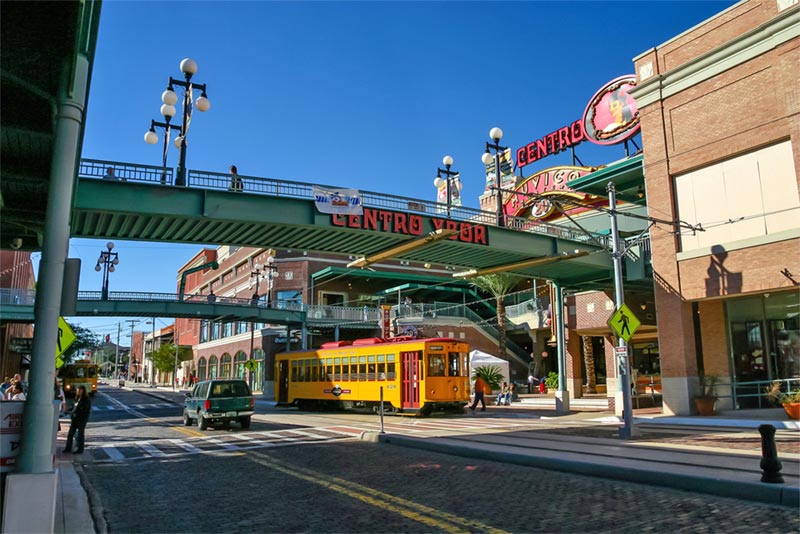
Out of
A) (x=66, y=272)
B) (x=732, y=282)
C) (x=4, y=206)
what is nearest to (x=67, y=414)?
(x=4, y=206)

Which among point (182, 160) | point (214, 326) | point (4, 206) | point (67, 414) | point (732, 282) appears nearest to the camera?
point (4, 206)

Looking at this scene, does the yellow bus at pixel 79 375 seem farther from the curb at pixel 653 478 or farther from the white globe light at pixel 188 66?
the curb at pixel 653 478

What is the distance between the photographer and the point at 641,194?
94.7 ft

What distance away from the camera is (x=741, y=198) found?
66.6ft

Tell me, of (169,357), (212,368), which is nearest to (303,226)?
(212,368)

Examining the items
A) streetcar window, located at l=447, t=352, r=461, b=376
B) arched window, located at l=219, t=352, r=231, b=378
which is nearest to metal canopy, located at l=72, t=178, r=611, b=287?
streetcar window, located at l=447, t=352, r=461, b=376

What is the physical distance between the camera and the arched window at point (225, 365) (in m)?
62.3

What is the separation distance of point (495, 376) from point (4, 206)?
1136 inches

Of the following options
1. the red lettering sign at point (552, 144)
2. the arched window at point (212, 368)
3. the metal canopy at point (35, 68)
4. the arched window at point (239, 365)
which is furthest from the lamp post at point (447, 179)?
the arched window at point (212, 368)

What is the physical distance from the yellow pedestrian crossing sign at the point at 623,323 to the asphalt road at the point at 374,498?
232 inches

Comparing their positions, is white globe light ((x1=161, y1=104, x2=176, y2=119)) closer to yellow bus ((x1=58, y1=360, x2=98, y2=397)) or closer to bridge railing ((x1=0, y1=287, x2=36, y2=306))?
bridge railing ((x1=0, y1=287, x2=36, y2=306))

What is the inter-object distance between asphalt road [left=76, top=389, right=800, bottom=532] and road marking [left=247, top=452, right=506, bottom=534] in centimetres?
2

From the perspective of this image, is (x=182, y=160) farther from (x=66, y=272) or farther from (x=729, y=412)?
(x=729, y=412)

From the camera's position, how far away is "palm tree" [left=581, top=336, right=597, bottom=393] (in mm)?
39656
